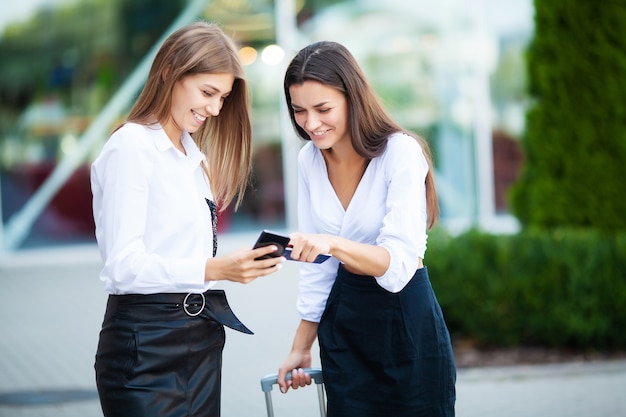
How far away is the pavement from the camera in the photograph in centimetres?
513

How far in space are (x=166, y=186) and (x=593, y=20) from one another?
5140mm

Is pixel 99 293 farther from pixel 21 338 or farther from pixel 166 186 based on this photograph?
pixel 166 186

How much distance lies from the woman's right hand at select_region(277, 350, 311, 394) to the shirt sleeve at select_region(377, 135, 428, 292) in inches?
18.4

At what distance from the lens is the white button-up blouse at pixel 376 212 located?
2.43m

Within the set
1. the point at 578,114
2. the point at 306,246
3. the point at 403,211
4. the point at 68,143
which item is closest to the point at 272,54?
the point at 68,143

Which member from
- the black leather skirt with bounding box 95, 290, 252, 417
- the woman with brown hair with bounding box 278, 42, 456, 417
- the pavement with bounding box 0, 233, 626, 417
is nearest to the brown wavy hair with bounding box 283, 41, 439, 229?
the woman with brown hair with bounding box 278, 42, 456, 417

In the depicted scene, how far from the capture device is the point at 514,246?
618 cm

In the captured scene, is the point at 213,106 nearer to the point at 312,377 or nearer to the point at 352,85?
the point at 352,85

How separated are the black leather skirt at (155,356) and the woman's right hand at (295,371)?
335mm

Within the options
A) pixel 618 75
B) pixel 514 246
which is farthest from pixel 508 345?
pixel 618 75

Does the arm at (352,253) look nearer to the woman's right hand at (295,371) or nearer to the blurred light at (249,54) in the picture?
the woman's right hand at (295,371)

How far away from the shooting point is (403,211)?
8.01 feet

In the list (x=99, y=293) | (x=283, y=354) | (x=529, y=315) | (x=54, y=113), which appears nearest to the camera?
(x=529, y=315)

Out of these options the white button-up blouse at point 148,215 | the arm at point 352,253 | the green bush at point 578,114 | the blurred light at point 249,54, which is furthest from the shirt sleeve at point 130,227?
the blurred light at point 249,54
